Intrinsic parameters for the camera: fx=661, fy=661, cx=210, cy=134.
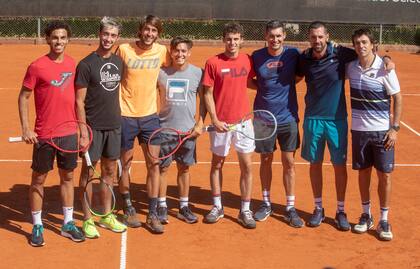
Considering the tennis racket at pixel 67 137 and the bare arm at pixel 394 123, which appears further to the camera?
the bare arm at pixel 394 123

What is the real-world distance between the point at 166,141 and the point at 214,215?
99 centimetres

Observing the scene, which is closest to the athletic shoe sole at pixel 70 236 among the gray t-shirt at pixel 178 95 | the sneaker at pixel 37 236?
the sneaker at pixel 37 236

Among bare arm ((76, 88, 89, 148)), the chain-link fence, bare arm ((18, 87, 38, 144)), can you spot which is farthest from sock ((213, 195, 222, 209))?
→ the chain-link fence

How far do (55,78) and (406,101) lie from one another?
10371 mm

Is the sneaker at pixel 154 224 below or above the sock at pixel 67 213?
below

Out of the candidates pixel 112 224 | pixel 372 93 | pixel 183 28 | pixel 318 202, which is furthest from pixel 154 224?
pixel 183 28

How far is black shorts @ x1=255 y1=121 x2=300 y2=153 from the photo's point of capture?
275 inches

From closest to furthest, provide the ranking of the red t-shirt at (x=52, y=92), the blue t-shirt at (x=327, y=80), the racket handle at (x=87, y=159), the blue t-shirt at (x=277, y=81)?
the red t-shirt at (x=52, y=92)
the racket handle at (x=87, y=159)
the blue t-shirt at (x=327, y=80)
the blue t-shirt at (x=277, y=81)

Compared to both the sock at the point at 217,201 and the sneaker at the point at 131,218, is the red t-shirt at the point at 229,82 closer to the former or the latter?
the sock at the point at 217,201

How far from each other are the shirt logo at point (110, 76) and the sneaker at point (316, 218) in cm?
255

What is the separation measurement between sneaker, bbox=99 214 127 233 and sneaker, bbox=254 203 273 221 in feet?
4.79

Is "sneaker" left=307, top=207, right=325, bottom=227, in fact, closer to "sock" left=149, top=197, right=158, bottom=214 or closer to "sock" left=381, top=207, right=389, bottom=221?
"sock" left=381, top=207, right=389, bottom=221

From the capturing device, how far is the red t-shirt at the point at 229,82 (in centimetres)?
673

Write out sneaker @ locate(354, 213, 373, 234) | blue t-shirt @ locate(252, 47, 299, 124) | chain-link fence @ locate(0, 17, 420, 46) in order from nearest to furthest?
blue t-shirt @ locate(252, 47, 299, 124) < sneaker @ locate(354, 213, 373, 234) < chain-link fence @ locate(0, 17, 420, 46)
